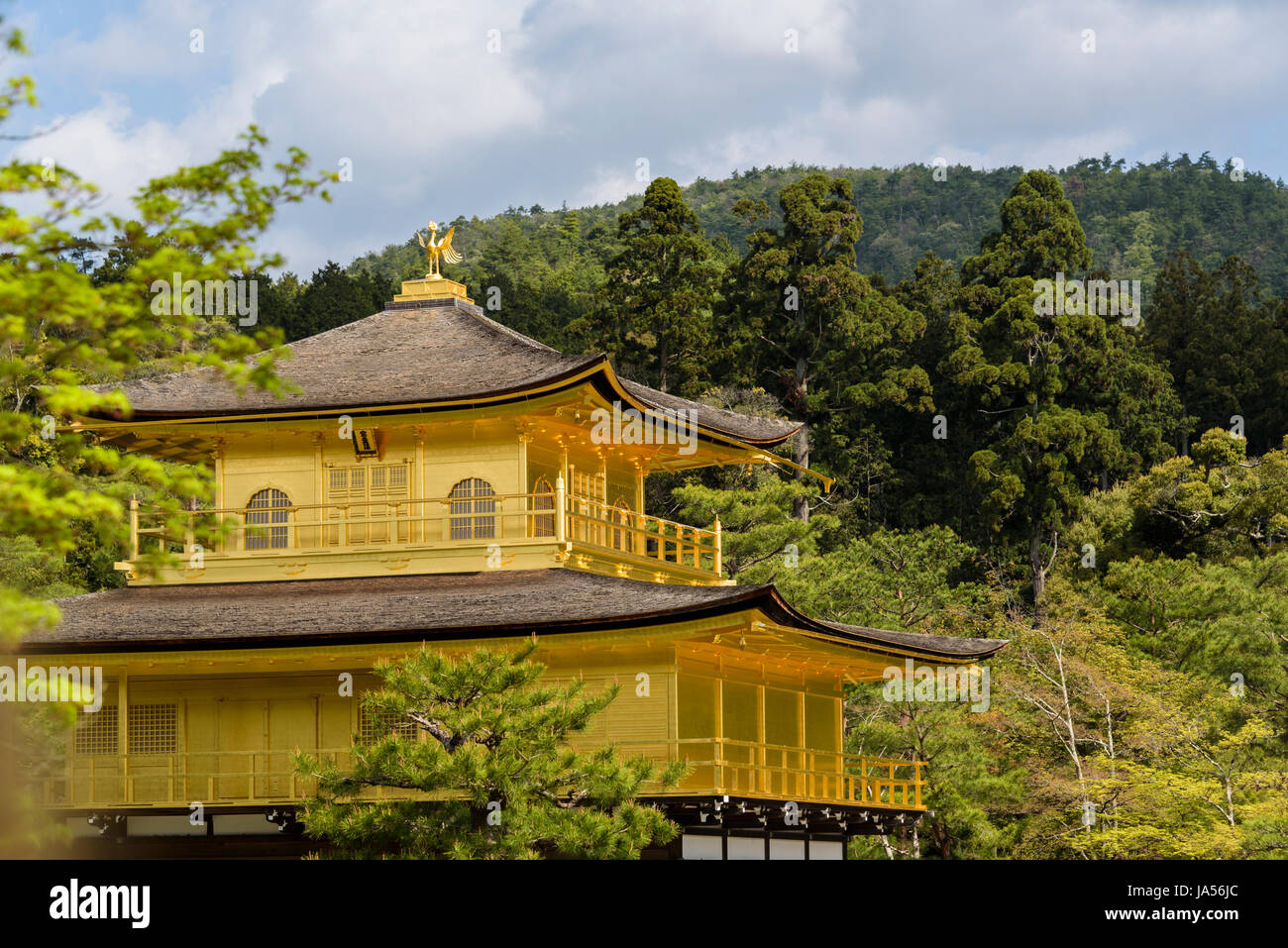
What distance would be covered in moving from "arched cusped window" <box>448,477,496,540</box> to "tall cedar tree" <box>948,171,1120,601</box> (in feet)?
109

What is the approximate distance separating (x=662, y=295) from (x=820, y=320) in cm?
601

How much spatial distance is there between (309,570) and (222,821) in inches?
161

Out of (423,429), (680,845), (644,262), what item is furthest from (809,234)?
(680,845)

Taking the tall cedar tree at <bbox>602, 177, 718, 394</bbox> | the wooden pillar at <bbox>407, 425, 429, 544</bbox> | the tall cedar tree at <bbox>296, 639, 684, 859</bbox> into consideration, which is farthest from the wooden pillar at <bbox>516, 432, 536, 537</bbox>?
the tall cedar tree at <bbox>602, 177, 718, 394</bbox>

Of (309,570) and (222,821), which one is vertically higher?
(309,570)

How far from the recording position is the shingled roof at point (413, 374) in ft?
88.4

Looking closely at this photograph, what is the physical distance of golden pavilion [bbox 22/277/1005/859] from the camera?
24828mm

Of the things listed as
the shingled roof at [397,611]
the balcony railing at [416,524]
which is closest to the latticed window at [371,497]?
the balcony railing at [416,524]

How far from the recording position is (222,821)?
85.6 feet

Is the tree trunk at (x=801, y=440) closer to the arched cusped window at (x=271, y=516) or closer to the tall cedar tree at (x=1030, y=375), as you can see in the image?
the tall cedar tree at (x=1030, y=375)

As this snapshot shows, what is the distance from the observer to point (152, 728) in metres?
26.9

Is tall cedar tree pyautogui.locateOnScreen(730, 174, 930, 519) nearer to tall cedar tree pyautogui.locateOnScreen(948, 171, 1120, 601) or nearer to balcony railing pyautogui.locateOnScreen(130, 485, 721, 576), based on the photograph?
tall cedar tree pyautogui.locateOnScreen(948, 171, 1120, 601)
